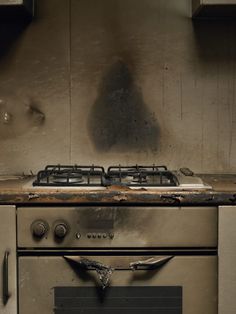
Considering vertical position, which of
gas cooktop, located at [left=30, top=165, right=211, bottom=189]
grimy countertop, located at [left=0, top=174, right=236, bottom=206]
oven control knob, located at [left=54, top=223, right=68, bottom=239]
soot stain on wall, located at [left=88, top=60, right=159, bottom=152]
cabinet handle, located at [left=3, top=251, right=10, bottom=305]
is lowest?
cabinet handle, located at [left=3, top=251, right=10, bottom=305]

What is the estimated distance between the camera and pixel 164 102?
2.22 meters

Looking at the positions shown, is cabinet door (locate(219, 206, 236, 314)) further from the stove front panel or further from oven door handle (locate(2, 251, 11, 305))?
oven door handle (locate(2, 251, 11, 305))

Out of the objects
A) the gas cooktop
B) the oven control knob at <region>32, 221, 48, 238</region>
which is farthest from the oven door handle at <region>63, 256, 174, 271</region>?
the gas cooktop

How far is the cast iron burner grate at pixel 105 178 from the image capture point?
68.2 inches

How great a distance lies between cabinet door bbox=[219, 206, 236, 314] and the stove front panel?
1.1 inches

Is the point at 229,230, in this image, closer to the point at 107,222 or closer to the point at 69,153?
the point at 107,222

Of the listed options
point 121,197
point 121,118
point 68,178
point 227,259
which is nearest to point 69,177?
point 68,178

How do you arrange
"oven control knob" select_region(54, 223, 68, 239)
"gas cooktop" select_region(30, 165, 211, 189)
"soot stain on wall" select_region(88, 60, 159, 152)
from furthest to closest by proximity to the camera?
"soot stain on wall" select_region(88, 60, 159, 152), "gas cooktop" select_region(30, 165, 211, 189), "oven control knob" select_region(54, 223, 68, 239)

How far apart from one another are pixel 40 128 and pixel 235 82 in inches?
35.9

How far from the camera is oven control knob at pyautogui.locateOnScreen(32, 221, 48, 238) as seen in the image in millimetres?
1605

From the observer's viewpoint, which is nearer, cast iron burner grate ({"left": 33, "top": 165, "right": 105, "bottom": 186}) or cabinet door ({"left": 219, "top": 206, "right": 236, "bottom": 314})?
cabinet door ({"left": 219, "top": 206, "right": 236, "bottom": 314})

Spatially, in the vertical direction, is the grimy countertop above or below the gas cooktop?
below

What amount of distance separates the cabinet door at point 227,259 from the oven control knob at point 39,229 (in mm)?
582

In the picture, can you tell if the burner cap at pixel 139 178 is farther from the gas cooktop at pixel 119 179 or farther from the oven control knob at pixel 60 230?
the oven control knob at pixel 60 230
